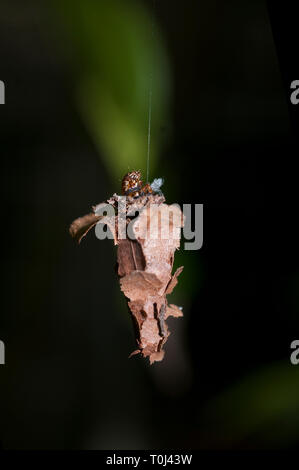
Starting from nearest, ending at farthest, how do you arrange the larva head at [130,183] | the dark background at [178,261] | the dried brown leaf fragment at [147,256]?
the dried brown leaf fragment at [147,256] < the larva head at [130,183] < the dark background at [178,261]

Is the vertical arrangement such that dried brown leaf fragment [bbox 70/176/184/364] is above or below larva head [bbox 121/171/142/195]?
below

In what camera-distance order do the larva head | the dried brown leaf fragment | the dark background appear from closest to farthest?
the dried brown leaf fragment → the larva head → the dark background

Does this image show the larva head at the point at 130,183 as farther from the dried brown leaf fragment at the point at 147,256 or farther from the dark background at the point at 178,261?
the dark background at the point at 178,261

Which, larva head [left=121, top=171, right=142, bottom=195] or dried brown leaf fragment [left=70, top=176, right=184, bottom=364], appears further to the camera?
larva head [left=121, top=171, right=142, bottom=195]

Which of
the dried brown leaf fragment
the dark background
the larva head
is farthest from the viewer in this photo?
the dark background

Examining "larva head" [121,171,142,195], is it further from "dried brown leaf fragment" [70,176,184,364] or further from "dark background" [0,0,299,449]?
"dark background" [0,0,299,449]

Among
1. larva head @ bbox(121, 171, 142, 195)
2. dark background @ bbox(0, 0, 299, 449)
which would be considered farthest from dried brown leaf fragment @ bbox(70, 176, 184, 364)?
dark background @ bbox(0, 0, 299, 449)

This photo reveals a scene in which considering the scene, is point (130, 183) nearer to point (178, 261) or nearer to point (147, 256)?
point (147, 256)

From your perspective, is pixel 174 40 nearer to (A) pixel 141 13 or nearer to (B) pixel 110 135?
(A) pixel 141 13

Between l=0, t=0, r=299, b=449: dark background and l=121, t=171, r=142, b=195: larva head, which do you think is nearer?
l=121, t=171, r=142, b=195: larva head

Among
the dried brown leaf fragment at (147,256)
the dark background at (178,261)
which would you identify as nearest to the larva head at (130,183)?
the dried brown leaf fragment at (147,256)
